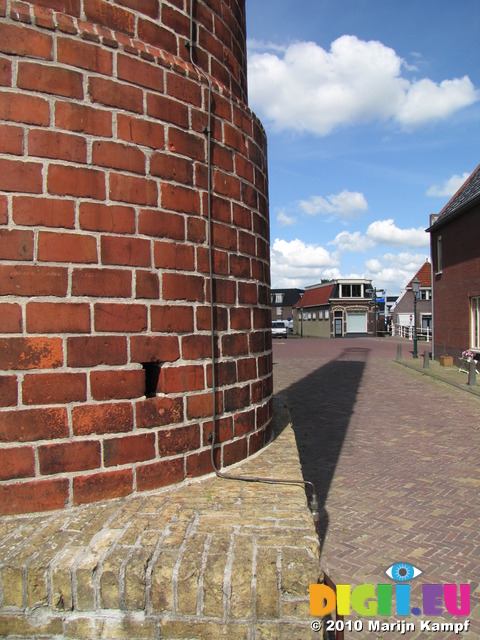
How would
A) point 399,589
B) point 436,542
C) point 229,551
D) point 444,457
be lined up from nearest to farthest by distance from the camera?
point 229,551 < point 399,589 < point 436,542 < point 444,457

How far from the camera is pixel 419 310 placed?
49625 millimetres

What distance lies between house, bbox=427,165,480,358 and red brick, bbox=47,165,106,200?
15747 millimetres

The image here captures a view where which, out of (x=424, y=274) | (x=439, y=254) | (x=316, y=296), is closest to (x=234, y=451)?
(x=439, y=254)

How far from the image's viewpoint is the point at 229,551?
206cm

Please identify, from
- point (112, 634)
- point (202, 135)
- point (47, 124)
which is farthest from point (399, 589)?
point (47, 124)

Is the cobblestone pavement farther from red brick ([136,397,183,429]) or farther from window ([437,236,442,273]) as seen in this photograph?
window ([437,236,442,273])

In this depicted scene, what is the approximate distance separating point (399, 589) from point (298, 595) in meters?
2.19

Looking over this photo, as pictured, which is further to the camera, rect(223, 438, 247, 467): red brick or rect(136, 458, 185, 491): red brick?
rect(223, 438, 247, 467): red brick

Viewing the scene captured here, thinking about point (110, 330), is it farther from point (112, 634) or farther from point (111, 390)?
point (112, 634)

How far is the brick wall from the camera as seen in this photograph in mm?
16781

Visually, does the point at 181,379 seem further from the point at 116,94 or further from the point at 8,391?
the point at 116,94

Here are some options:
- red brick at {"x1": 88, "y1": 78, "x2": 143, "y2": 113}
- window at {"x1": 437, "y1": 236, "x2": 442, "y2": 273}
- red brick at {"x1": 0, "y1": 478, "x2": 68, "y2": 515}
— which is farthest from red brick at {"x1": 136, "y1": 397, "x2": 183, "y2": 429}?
window at {"x1": 437, "y1": 236, "x2": 442, "y2": 273}

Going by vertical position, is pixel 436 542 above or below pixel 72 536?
below

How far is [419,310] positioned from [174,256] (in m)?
50.5
